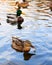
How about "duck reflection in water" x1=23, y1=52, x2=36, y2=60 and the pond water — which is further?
"duck reflection in water" x1=23, y1=52, x2=36, y2=60

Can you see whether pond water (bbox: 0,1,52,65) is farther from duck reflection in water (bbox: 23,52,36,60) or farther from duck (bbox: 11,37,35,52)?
duck (bbox: 11,37,35,52)

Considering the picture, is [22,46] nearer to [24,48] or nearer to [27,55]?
[24,48]

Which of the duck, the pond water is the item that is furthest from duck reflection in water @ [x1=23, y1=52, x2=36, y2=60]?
the duck

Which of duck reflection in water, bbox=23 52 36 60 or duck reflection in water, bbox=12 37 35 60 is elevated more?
duck reflection in water, bbox=12 37 35 60

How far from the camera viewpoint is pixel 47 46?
72.7 ft

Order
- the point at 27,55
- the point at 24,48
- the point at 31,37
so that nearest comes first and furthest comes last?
the point at 24,48, the point at 27,55, the point at 31,37

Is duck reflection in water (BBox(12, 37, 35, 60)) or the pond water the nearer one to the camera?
the pond water

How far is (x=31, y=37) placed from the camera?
25.0m

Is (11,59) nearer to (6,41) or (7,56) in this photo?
(7,56)

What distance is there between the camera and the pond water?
1930 centimetres

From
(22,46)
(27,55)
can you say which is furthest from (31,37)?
(27,55)

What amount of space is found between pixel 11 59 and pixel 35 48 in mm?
2839

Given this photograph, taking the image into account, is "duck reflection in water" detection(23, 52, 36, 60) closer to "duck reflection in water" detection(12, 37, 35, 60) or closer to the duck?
"duck reflection in water" detection(12, 37, 35, 60)

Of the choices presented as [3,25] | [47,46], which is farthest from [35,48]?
[3,25]
